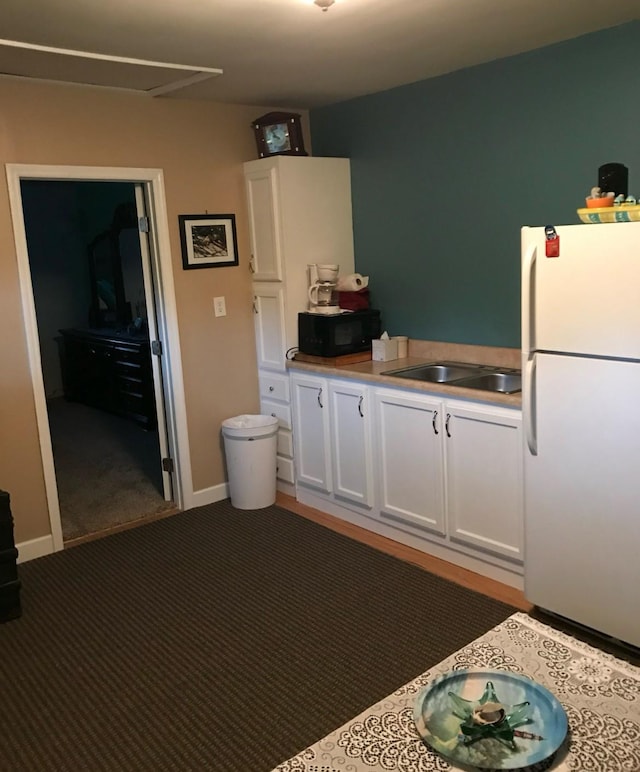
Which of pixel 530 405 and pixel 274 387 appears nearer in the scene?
pixel 530 405

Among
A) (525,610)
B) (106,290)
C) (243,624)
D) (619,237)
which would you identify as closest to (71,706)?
(243,624)

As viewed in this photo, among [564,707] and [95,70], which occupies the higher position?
[95,70]

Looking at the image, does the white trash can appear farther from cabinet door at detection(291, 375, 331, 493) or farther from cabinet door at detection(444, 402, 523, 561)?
cabinet door at detection(444, 402, 523, 561)

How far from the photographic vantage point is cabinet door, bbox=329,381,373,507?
12.8ft

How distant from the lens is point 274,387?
461 centimetres

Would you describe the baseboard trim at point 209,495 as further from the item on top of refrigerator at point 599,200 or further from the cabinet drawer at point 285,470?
the item on top of refrigerator at point 599,200

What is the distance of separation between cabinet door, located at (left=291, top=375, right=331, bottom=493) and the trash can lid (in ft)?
0.60

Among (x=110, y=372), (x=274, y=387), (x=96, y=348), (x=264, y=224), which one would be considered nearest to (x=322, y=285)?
(x=264, y=224)

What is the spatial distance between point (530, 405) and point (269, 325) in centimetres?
213

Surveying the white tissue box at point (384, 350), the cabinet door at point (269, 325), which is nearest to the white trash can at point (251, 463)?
the cabinet door at point (269, 325)

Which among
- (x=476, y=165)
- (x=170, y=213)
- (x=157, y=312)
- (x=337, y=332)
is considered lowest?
(x=337, y=332)

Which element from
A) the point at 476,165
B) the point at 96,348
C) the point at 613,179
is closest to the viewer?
the point at 613,179

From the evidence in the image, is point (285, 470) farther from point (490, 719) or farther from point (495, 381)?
point (490, 719)

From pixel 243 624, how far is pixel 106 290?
17.0 ft
